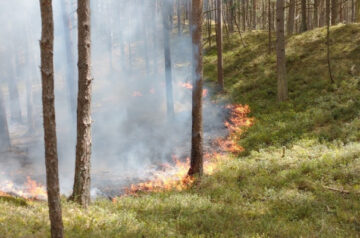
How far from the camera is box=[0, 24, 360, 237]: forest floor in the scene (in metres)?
7.00

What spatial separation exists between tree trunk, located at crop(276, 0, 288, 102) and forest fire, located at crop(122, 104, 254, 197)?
240 centimetres

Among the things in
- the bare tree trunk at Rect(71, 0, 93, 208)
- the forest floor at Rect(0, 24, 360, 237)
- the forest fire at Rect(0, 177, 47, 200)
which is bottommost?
the forest fire at Rect(0, 177, 47, 200)

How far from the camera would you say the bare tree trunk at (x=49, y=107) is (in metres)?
5.14

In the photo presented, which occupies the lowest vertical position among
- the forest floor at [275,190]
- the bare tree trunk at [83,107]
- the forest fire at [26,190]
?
the forest fire at [26,190]

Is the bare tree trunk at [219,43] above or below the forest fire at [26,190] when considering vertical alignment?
above

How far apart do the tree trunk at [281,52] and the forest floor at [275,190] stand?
0.73 metres

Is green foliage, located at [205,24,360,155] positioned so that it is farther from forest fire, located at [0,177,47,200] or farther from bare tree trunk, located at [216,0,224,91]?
forest fire, located at [0,177,47,200]

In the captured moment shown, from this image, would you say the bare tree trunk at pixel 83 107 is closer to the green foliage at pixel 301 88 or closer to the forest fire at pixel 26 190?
the forest fire at pixel 26 190

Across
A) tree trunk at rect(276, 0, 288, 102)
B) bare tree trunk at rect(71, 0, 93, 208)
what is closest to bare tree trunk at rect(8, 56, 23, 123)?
bare tree trunk at rect(71, 0, 93, 208)

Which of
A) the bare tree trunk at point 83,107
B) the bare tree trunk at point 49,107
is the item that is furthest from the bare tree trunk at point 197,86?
the bare tree trunk at point 49,107

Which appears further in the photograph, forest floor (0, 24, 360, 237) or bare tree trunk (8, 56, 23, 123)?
bare tree trunk (8, 56, 23, 123)

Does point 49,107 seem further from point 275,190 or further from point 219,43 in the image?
point 219,43

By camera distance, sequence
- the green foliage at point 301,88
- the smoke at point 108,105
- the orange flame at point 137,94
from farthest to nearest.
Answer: the orange flame at point 137,94 → the smoke at point 108,105 → the green foliage at point 301,88

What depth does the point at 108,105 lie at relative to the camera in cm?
2823
